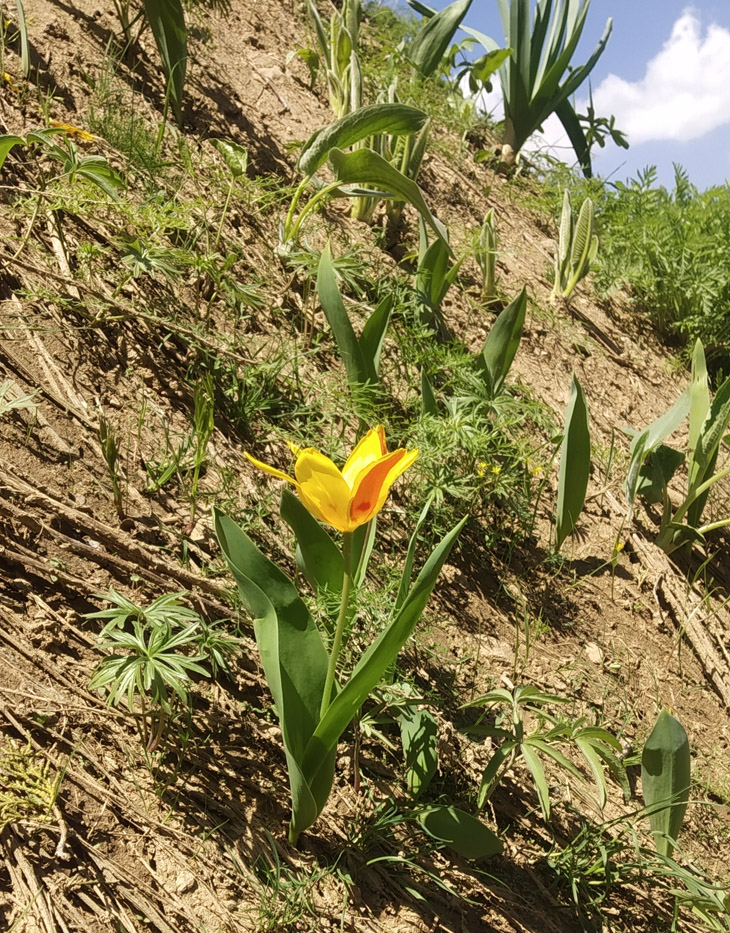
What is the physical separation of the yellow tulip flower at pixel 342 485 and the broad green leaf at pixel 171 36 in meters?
1.91

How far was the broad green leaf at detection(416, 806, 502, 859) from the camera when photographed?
60.1 inches

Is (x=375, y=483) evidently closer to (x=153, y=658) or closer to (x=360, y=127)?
(x=153, y=658)

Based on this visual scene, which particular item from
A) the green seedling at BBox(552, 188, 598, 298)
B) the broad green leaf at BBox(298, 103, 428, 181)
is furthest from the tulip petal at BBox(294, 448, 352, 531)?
the green seedling at BBox(552, 188, 598, 298)

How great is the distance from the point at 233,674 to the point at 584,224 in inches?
97.4

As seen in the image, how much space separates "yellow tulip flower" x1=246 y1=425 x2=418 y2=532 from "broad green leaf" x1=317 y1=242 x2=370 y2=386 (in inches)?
42.3

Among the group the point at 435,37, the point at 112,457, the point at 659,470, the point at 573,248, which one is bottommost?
the point at 112,457

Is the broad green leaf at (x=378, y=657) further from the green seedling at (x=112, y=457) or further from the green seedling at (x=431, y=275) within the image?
the green seedling at (x=431, y=275)

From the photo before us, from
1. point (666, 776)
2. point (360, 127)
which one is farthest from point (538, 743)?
point (360, 127)

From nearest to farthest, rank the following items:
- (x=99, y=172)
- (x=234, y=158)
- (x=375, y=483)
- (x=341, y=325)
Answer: (x=375, y=483) → (x=99, y=172) → (x=341, y=325) → (x=234, y=158)

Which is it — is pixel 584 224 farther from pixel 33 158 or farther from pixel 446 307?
pixel 33 158

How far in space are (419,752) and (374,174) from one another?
1.61 m

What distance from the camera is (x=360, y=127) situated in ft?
8.11

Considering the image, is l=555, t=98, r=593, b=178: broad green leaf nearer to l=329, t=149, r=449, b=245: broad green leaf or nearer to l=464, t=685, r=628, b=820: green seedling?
l=329, t=149, r=449, b=245: broad green leaf

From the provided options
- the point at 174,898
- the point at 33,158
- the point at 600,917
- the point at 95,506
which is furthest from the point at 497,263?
the point at 174,898
